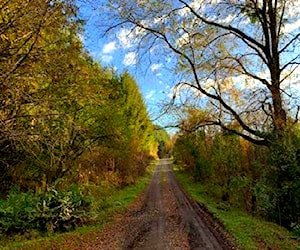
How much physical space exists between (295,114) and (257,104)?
1.68 metres

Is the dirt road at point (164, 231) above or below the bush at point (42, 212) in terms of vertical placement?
below

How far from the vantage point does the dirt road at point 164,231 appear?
1071cm

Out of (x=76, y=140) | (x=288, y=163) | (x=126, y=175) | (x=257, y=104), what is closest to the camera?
(x=288, y=163)

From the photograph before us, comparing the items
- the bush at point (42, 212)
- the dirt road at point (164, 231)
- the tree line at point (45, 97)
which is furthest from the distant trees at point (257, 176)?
the bush at point (42, 212)

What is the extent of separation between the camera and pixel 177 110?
15969mm

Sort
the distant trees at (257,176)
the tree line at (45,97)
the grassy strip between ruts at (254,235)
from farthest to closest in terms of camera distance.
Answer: the distant trees at (257,176) → the grassy strip between ruts at (254,235) → the tree line at (45,97)

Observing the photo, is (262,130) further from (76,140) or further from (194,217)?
(76,140)

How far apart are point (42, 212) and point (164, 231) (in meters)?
4.12

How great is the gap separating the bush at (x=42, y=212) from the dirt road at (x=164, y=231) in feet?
4.48

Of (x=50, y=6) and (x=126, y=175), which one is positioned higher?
(x=50, y=6)

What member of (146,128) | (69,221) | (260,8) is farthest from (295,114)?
(146,128)

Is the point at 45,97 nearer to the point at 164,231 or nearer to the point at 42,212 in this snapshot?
the point at 42,212

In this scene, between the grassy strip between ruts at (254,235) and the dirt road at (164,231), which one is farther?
the dirt road at (164,231)

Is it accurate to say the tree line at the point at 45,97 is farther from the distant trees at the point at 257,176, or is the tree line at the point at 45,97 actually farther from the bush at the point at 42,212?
the distant trees at the point at 257,176
